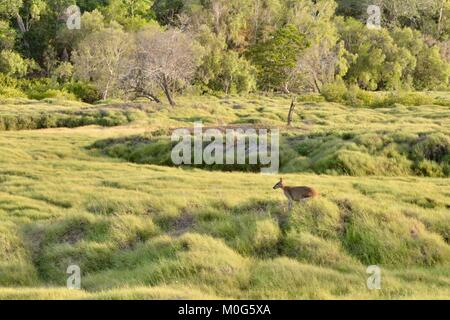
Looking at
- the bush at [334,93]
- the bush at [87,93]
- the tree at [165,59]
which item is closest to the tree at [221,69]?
the tree at [165,59]

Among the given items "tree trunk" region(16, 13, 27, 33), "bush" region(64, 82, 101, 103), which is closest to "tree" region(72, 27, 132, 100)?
"bush" region(64, 82, 101, 103)

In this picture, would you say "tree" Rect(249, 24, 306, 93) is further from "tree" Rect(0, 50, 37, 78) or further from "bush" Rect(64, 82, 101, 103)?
"tree" Rect(0, 50, 37, 78)

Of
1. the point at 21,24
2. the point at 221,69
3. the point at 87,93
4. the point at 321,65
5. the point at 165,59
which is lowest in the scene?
the point at 87,93

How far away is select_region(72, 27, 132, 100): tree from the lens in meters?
58.8

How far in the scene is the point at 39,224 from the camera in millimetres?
14023

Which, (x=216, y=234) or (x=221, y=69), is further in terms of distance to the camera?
(x=221, y=69)

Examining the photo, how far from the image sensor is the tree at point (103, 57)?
58812mm

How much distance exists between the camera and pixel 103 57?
193 feet

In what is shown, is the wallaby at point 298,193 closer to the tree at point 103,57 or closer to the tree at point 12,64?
the tree at point 103,57

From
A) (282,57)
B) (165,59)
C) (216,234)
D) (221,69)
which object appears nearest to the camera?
(216,234)

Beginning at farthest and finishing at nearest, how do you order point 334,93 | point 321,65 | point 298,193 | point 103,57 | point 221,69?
point 221,69, point 321,65, point 103,57, point 334,93, point 298,193

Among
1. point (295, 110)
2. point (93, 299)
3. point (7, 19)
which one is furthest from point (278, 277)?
point (7, 19)

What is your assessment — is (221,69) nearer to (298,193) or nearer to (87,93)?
(87,93)

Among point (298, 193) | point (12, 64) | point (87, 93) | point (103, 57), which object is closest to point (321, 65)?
point (103, 57)
